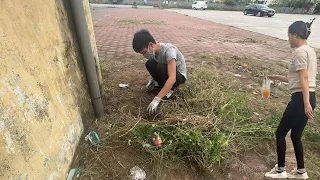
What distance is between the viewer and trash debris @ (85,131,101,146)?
5.95 ft

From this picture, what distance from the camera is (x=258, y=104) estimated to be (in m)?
2.70

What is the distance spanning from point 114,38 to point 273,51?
451 cm

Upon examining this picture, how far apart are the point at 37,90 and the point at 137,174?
3.09ft

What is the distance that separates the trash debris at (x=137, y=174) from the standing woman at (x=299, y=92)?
0.99 meters

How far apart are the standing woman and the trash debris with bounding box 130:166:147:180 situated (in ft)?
3.26

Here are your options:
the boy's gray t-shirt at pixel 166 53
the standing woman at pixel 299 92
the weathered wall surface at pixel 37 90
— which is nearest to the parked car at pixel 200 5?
the boy's gray t-shirt at pixel 166 53

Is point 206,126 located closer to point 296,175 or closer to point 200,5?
point 296,175

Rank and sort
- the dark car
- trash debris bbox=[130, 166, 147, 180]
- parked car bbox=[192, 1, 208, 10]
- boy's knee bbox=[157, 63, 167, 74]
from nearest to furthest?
1. trash debris bbox=[130, 166, 147, 180]
2. boy's knee bbox=[157, 63, 167, 74]
3. the dark car
4. parked car bbox=[192, 1, 208, 10]

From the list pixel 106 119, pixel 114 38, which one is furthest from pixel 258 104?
pixel 114 38

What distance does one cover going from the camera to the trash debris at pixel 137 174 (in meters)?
1.61

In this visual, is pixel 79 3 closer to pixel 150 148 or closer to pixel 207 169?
pixel 150 148

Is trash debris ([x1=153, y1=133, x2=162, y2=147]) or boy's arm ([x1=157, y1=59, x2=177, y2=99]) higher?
boy's arm ([x1=157, y1=59, x2=177, y2=99])

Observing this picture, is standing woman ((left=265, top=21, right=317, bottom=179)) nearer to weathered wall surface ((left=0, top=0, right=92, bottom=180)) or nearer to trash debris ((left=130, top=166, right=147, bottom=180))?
trash debris ((left=130, top=166, right=147, bottom=180))

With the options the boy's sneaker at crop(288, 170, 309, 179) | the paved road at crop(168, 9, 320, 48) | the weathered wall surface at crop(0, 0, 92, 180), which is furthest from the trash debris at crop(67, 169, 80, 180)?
the paved road at crop(168, 9, 320, 48)
